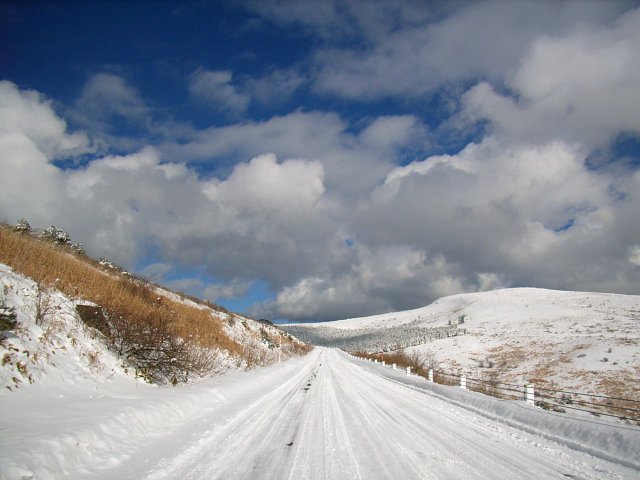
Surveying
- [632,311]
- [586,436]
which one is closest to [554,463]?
[586,436]

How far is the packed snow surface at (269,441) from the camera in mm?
4934

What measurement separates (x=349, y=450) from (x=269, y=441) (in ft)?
4.82

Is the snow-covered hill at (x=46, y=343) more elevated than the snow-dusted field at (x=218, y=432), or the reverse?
the snow-covered hill at (x=46, y=343)

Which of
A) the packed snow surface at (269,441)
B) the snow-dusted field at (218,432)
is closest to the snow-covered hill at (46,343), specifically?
the snow-dusted field at (218,432)

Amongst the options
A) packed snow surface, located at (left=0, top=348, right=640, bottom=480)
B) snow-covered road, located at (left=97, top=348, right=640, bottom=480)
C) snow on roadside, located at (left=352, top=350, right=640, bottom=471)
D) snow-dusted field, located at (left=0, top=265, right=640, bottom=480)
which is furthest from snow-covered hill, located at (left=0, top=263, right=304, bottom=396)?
snow on roadside, located at (left=352, top=350, right=640, bottom=471)

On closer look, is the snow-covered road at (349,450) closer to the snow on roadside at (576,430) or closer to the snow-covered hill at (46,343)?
the snow on roadside at (576,430)

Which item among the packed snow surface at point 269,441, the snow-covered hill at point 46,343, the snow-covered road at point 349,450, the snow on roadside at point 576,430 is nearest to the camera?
the packed snow surface at point 269,441

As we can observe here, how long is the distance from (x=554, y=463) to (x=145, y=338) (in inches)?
404

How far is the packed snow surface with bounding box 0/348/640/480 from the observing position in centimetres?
493

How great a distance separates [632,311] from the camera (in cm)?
10556

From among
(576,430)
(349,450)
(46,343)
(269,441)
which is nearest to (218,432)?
(269,441)

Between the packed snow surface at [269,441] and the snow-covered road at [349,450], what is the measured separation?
2 centimetres

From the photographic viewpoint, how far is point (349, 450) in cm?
623

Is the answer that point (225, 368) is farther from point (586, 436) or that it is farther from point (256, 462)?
point (586, 436)
